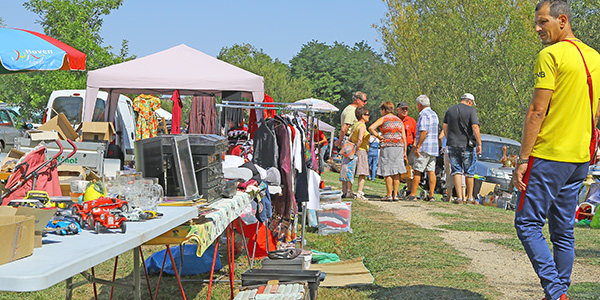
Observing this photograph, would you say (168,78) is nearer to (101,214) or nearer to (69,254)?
(101,214)

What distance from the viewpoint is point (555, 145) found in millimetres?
4133

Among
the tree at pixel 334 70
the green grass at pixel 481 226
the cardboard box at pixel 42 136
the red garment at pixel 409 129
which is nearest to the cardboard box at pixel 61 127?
the cardboard box at pixel 42 136

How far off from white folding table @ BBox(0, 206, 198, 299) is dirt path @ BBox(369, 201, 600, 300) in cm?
324

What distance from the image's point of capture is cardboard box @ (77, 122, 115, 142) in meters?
10.5

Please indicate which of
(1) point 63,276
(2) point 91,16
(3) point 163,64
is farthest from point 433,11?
(1) point 63,276

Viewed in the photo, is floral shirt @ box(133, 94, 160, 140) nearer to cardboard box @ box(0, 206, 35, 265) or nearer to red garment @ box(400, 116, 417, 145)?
red garment @ box(400, 116, 417, 145)

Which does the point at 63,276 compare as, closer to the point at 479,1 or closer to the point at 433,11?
the point at 479,1

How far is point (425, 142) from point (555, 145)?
26.3ft

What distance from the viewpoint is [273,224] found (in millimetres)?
6766

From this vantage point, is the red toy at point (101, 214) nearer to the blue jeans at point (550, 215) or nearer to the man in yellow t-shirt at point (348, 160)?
the blue jeans at point (550, 215)

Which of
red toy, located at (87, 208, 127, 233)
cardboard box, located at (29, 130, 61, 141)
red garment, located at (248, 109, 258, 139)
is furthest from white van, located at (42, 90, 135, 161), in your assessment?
red toy, located at (87, 208, 127, 233)

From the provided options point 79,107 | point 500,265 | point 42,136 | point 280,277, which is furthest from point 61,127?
point 79,107

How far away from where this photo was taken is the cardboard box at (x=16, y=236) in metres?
2.11

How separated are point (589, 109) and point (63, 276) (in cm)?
341
